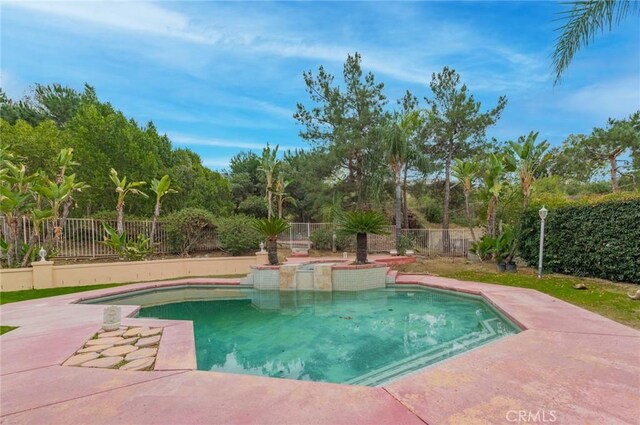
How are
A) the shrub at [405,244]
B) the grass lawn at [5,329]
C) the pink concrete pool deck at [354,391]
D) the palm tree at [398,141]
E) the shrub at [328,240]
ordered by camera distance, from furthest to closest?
the shrub at [328,240]
the shrub at [405,244]
the palm tree at [398,141]
the grass lawn at [5,329]
the pink concrete pool deck at [354,391]

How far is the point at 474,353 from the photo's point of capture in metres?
3.98

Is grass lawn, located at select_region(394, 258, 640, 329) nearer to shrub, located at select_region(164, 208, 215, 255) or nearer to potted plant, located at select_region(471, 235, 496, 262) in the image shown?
potted plant, located at select_region(471, 235, 496, 262)

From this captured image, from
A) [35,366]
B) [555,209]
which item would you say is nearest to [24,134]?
[35,366]

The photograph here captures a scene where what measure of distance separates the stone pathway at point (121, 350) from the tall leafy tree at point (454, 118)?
18261mm

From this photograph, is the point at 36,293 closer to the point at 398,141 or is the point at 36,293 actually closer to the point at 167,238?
the point at 167,238

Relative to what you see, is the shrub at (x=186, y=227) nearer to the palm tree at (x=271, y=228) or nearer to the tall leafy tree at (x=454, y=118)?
the palm tree at (x=271, y=228)

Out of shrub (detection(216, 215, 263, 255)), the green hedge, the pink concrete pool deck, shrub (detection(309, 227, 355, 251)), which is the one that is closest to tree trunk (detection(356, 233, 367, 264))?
shrub (detection(216, 215, 263, 255))

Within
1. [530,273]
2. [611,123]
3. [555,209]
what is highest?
[611,123]

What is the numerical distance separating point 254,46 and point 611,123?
2126 cm

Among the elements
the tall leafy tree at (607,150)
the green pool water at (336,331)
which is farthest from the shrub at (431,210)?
the green pool water at (336,331)

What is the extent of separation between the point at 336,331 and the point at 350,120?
1498 cm

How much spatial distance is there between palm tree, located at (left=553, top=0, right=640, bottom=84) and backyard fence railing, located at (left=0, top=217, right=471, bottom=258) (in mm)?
8230

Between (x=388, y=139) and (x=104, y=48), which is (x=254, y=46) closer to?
(x=104, y=48)

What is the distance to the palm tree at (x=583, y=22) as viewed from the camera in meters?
3.83
